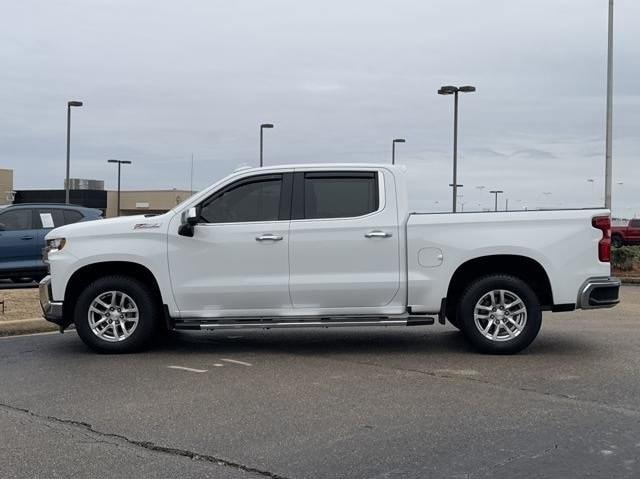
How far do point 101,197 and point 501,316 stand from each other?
55.2 metres

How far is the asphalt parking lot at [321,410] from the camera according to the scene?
4.71m

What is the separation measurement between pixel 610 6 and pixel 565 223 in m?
15.3

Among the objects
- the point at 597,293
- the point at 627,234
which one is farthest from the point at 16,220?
the point at 627,234

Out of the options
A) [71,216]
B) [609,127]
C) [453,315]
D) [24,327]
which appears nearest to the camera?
[453,315]

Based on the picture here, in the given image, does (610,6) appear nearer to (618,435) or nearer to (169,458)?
(618,435)

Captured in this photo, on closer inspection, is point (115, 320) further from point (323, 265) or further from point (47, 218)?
point (47, 218)

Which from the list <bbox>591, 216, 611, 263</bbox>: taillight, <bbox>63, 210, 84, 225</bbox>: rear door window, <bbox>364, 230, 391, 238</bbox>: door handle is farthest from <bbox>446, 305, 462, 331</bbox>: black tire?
<bbox>63, 210, 84, 225</bbox>: rear door window

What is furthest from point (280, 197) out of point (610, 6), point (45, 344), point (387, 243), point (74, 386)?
point (610, 6)

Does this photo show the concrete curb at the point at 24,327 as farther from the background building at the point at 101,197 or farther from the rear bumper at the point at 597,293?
the background building at the point at 101,197

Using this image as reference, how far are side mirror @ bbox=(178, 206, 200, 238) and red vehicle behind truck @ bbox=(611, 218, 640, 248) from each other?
29.1 meters

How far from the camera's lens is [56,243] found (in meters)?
8.16

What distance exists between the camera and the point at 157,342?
29.4ft

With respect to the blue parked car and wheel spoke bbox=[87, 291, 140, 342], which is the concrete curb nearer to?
wheel spoke bbox=[87, 291, 140, 342]

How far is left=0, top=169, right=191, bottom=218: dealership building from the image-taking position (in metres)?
57.2
